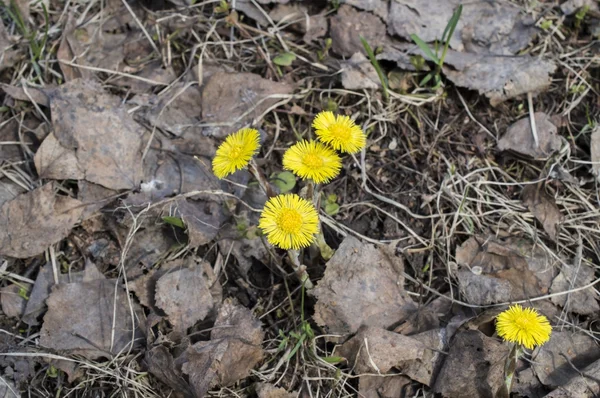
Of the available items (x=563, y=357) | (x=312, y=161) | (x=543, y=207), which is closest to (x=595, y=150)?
(x=543, y=207)

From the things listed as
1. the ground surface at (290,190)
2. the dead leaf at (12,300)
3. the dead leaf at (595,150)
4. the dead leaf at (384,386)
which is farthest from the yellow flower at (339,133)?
the dead leaf at (12,300)

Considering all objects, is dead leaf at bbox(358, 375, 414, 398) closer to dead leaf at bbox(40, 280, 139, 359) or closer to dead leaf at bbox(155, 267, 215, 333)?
dead leaf at bbox(155, 267, 215, 333)

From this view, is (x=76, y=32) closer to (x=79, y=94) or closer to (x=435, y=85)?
(x=79, y=94)

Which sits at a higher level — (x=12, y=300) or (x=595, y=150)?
(x=595, y=150)

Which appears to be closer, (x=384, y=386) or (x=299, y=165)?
A: (x=299, y=165)

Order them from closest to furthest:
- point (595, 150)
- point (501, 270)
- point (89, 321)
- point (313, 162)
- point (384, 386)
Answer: point (313, 162) → point (384, 386) → point (89, 321) → point (501, 270) → point (595, 150)

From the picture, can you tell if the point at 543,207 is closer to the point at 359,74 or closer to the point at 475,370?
the point at 475,370

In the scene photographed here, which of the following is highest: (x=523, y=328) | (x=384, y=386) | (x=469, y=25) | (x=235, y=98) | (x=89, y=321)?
(x=469, y=25)

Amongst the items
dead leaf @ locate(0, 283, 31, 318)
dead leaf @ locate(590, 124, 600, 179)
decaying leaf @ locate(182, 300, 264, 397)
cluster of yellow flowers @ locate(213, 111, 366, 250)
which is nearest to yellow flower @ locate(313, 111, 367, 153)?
cluster of yellow flowers @ locate(213, 111, 366, 250)
